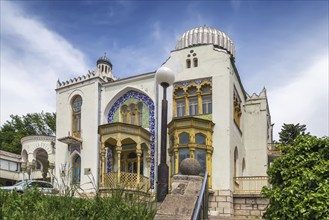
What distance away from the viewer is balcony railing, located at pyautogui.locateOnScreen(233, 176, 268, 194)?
18.4 m

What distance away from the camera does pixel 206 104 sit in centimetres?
1912

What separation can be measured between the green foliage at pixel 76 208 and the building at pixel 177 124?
9512 millimetres

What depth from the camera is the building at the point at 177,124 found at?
18.2 meters

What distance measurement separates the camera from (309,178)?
945cm

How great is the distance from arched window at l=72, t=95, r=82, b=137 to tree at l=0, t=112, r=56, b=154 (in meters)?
20.9

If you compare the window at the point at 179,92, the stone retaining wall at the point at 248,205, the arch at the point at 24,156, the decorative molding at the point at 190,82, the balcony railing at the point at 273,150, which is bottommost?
the stone retaining wall at the point at 248,205

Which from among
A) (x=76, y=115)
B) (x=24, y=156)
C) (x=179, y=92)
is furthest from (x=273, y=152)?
(x=24, y=156)

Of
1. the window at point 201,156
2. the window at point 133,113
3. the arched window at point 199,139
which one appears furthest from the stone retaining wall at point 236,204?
the window at point 133,113

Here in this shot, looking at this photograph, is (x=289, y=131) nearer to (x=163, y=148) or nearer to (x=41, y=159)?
(x=41, y=159)

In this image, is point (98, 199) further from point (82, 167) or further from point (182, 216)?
point (82, 167)

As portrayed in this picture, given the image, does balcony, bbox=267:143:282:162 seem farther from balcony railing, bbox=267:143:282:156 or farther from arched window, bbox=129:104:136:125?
arched window, bbox=129:104:136:125

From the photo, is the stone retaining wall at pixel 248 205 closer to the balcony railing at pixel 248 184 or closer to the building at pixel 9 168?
the balcony railing at pixel 248 184

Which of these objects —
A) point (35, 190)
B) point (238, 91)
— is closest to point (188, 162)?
point (35, 190)

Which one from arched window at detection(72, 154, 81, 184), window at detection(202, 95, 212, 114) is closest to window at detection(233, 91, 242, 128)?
window at detection(202, 95, 212, 114)
